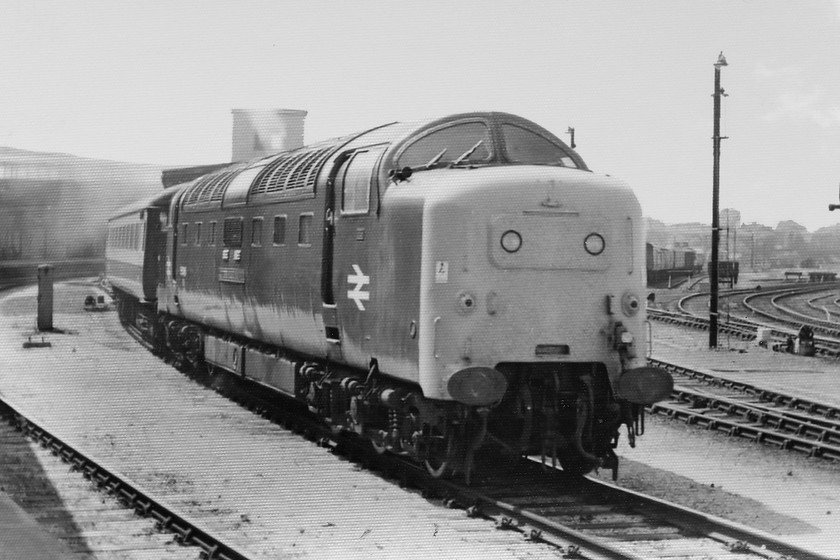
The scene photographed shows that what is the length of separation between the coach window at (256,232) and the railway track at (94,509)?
3587 mm

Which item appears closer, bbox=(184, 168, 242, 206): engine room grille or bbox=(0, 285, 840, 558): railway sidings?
bbox=(0, 285, 840, 558): railway sidings

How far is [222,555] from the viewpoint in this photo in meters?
7.64

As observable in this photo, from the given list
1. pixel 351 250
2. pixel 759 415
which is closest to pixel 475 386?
pixel 351 250

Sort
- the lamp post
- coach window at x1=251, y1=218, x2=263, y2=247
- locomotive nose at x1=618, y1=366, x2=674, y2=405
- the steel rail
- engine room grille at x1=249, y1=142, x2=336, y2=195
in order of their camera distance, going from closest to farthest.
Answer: locomotive nose at x1=618, y1=366, x2=674, y2=405
engine room grille at x1=249, y1=142, x2=336, y2=195
coach window at x1=251, y1=218, x2=263, y2=247
the steel rail
the lamp post

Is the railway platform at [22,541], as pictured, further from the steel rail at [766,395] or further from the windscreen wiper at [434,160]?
the steel rail at [766,395]

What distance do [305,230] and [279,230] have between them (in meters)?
0.95

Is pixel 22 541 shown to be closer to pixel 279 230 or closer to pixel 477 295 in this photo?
pixel 477 295

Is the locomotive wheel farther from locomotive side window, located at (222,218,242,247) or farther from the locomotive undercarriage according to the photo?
locomotive side window, located at (222,218,242,247)

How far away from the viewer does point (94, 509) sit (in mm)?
9320

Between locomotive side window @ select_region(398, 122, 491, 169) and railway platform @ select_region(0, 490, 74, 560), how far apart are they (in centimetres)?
495

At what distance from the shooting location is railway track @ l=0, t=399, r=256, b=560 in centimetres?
795

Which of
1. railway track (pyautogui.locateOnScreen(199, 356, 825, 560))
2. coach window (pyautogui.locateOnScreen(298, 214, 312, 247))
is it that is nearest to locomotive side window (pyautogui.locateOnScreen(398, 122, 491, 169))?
coach window (pyautogui.locateOnScreen(298, 214, 312, 247))

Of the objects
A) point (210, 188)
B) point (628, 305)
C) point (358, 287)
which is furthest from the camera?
point (210, 188)

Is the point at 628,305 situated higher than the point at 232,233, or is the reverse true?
the point at 232,233
